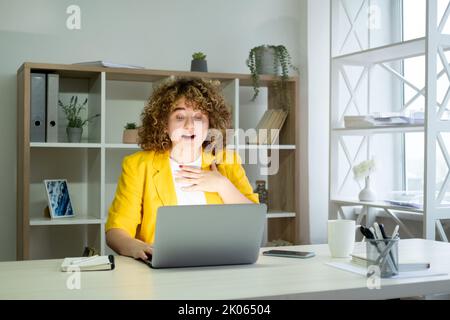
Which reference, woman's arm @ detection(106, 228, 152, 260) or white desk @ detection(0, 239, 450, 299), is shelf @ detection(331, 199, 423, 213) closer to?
white desk @ detection(0, 239, 450, 299)

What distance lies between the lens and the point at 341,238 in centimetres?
177

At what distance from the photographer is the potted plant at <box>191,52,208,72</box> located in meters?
3.32

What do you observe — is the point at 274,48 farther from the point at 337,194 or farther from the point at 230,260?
the point at 230,260

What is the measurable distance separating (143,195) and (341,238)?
0.75 metres

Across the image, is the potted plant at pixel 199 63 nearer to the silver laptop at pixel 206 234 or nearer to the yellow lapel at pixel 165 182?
the yellow lapel at pixel 165 182

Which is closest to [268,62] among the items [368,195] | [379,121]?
[379,121]

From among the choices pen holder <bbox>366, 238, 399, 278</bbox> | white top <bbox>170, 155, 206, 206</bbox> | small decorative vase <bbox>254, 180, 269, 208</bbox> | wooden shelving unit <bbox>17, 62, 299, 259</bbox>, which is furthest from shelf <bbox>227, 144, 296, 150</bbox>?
pen holder <bbox>366, 238, 399, 278</bbox>

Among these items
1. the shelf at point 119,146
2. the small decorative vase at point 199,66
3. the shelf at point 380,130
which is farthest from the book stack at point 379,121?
the shelf at point 119,146

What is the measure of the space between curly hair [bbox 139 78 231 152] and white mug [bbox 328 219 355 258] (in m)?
0.73

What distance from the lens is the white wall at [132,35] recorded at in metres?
3.21

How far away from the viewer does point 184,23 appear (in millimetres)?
3576

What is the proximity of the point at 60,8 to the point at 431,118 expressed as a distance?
2050 mm
